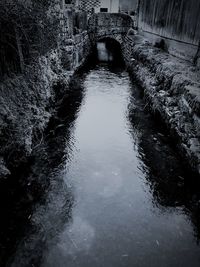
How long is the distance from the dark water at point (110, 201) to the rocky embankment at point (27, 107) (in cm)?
75

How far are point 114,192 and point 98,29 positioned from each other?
2304cm

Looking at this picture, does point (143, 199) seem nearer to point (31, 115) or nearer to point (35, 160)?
point (35, 160)

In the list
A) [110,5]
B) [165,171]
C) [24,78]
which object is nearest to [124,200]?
[165,171]

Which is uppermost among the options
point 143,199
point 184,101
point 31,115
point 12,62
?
point 12,62

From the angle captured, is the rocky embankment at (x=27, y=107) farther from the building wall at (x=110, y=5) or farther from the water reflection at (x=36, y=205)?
the building wall at (x=110, y=5)

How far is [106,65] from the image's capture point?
77.5 feet

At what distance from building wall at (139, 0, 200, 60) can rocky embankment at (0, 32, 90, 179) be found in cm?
785

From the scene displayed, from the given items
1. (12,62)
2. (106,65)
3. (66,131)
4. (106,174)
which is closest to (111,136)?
(66,131)

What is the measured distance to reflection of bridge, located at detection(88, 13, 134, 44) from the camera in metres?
25.9

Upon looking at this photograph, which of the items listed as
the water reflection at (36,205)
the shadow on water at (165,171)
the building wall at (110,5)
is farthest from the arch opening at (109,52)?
the water reflection at (36,205)

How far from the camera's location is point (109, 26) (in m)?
26.5

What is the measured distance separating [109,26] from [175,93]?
733 inches

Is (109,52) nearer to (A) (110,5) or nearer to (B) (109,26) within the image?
(B) (109,26)

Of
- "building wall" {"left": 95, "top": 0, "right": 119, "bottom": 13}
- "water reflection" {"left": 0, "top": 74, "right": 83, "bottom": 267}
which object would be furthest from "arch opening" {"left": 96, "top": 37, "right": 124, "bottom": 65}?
"water reflection" {"left": 0, "top": 74, "right": 83, "bottom": 267}
